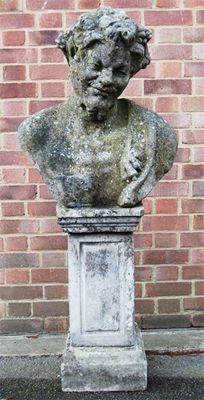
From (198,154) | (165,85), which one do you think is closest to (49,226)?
(198,154)

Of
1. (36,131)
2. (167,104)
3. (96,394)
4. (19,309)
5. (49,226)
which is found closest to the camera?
(36,131)

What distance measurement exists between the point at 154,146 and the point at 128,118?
22 cm

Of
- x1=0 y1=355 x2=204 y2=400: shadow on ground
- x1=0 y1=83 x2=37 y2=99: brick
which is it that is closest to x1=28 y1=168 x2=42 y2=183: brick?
x1=0 y1=83 x2=37 y2=99: brick

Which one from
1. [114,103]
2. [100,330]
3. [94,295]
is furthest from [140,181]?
[100,330]

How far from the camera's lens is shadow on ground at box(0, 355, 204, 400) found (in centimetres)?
302

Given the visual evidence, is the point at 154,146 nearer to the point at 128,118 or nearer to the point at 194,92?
the point at 128,118

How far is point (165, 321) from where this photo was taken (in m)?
4.02

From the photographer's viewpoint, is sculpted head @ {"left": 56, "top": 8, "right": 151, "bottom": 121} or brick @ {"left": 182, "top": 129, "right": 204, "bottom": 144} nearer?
sculpted head @ {"left": 56, "top": 8, "right": 151, "bottom": 121}

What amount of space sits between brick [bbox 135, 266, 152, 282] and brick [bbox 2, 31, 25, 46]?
5.74 feet

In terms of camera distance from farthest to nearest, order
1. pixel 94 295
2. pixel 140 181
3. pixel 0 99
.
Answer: pixel 0 99 → pixel 94 295 → pixel 140 181

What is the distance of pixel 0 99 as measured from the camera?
3752 millimetres

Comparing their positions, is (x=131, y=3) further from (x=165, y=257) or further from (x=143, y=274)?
(x=143, y=274)

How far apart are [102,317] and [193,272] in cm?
114

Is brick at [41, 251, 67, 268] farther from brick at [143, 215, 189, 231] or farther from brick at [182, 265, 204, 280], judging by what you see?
brick at [182, 265, 204, 280]
